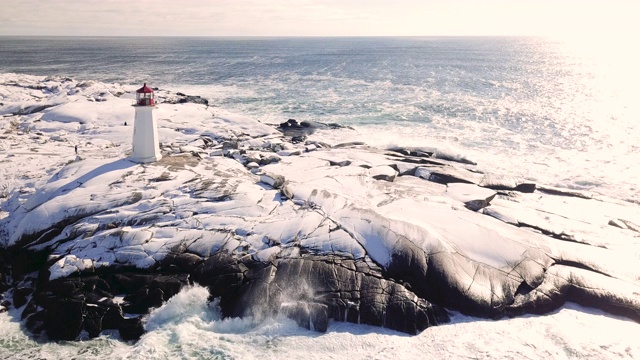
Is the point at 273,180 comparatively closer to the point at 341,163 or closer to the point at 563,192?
the point at 341,163

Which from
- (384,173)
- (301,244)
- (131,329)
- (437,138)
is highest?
(384,173)

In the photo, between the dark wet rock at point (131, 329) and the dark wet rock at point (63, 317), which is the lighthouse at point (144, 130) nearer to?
the dark wet rock at point (63, 317)

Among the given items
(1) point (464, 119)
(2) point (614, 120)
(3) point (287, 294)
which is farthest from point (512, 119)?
(3) point (287, 294)

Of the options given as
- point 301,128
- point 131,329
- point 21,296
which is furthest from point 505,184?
point 21,296

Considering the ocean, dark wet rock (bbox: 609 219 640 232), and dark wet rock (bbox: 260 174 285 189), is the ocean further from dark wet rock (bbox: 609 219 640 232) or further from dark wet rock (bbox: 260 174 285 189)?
dark wet rock (bbox: 260 174 285 189)

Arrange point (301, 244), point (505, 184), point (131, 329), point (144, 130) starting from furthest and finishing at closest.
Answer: point (505, 184)
point (144, 130)
point (301, 244)
point (131, 329)

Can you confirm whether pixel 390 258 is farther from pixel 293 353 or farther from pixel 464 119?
pixel 464 119
